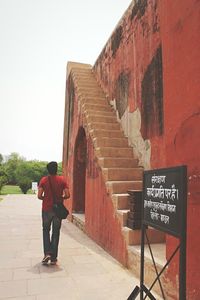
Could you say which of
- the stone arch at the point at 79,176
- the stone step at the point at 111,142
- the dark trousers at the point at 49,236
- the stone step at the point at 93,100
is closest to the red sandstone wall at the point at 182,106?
the stone step at the point at 111,142

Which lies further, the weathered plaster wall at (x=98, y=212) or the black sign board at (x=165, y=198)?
the weathered plaster wall at (x=98, y=212)

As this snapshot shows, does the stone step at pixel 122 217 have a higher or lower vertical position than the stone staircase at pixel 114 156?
lower

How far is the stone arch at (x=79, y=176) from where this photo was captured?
10.2 m

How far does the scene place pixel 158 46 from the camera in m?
6.12

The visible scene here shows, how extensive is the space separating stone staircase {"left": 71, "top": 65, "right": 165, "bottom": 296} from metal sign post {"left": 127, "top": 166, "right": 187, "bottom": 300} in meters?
1.40

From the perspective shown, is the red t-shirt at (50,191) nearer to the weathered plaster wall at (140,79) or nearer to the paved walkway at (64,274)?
the paved walkway at (64,274)

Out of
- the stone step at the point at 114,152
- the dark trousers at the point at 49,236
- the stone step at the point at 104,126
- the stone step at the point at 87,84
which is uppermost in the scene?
the stone step at the point at 87,84

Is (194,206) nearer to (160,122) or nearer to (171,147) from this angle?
(171,147)

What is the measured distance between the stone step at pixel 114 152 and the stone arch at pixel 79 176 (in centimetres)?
320

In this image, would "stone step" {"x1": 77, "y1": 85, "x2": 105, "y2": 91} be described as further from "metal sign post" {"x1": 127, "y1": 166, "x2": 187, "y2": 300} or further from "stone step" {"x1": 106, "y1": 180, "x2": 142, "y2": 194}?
"metal sign post" {"x1": 127, "y1": 166, "x2": 187, "y2": 300}

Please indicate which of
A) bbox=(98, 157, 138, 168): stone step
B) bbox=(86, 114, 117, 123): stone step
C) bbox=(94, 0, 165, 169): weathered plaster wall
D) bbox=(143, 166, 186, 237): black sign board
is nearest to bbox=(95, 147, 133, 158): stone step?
bbox=(94, 0, 165, 169): weathered plaster wall

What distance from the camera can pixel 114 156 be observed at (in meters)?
7.09

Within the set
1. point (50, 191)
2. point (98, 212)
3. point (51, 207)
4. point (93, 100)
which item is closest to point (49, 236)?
point (51, 207)

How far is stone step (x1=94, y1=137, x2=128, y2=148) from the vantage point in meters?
7.24
